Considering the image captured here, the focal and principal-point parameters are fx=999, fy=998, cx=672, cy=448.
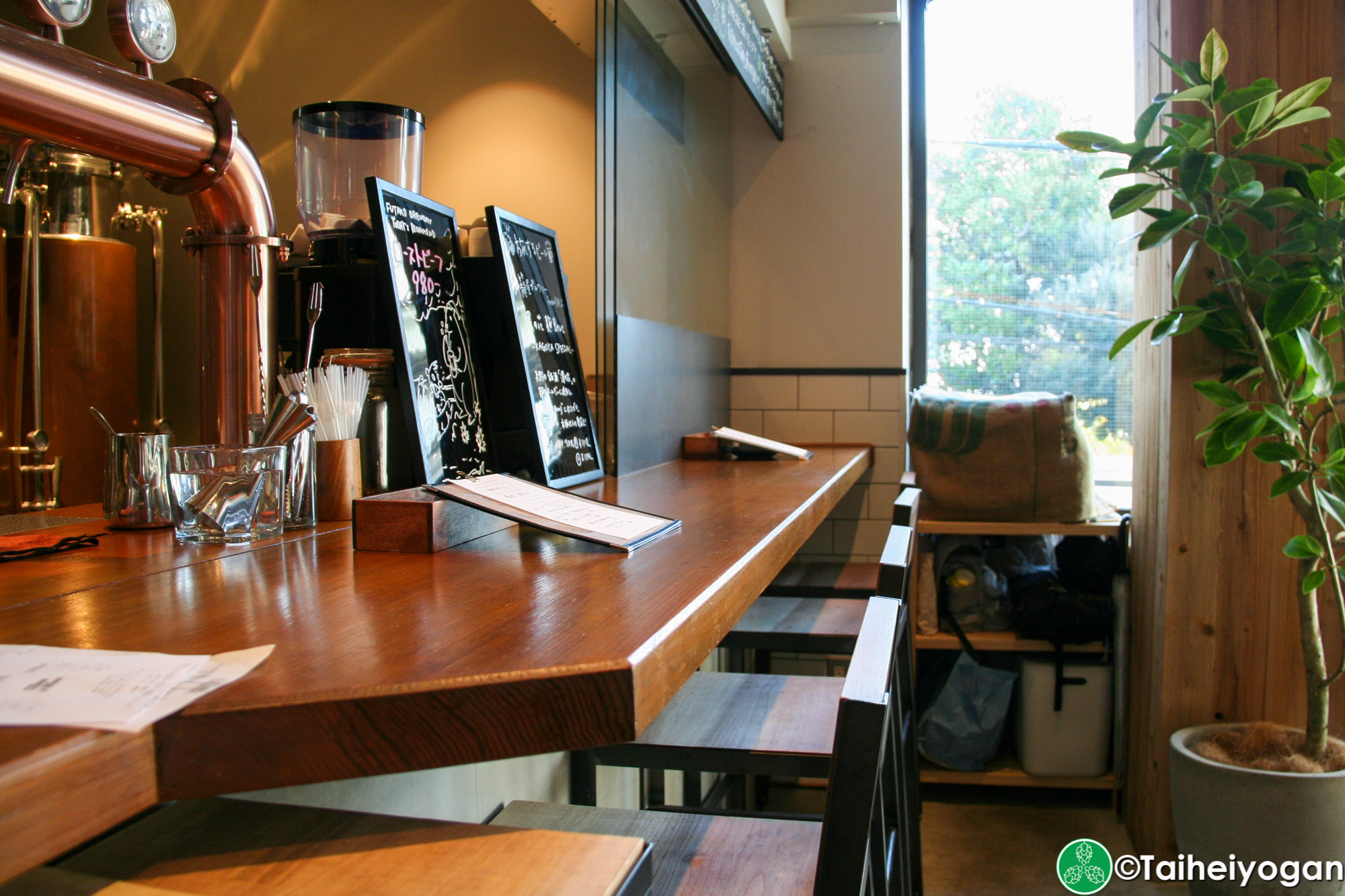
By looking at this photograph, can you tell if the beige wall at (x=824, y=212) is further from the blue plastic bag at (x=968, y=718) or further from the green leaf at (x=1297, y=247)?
the green leaf at (x=1297, y=247)

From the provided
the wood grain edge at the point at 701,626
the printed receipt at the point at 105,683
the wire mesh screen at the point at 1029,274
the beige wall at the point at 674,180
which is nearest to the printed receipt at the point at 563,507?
the wood grain edge at the point at 701,626

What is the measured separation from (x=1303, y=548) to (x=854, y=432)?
1425 mm

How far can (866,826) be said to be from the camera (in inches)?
31.9

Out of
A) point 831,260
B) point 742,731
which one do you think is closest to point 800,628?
point 742,731

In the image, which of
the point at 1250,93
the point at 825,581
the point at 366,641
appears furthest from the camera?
the point at 825,581

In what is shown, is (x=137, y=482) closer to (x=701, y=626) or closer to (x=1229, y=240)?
(x=701, y=626)

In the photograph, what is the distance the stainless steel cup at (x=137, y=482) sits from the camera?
115 centimetres

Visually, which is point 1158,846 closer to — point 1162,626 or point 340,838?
point 1162,626

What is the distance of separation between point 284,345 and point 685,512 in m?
0.72

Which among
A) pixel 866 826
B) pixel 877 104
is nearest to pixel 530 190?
pixel 877 104

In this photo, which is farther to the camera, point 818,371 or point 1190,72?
point 818,371

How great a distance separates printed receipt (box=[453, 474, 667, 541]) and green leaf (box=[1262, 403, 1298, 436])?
4.99 ft

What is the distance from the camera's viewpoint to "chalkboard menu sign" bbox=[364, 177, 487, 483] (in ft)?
4.45

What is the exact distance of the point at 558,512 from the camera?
1.15 m
